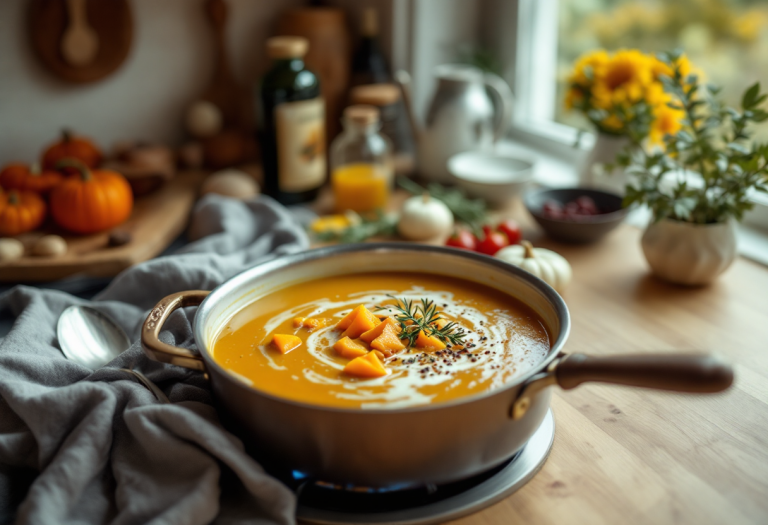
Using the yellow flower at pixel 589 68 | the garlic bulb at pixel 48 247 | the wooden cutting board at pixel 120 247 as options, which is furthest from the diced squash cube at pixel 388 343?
the yellow flower at pixel 589 68

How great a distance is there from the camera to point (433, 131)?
6.72 ft

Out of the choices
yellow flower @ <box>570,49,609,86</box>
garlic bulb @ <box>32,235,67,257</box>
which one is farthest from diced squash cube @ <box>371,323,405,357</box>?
yellow flower @ <box>570,49,609,86</box>

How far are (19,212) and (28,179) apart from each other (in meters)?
0.15

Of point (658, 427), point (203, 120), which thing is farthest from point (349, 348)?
point (203, 120)

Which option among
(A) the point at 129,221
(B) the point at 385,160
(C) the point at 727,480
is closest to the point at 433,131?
(B) the point at 385,160

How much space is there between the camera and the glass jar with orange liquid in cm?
188

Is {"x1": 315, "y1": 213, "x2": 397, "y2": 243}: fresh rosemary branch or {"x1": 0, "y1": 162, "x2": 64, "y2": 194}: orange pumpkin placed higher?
{"x1": 0, "y1": 162, "x2": 64, "y2": 194}: orange pumpkin

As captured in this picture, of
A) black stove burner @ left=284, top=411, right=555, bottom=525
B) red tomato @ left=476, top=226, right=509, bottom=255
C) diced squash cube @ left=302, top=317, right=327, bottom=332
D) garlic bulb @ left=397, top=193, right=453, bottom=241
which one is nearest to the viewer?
black stove burner @ left=284, top=411, right=555, bottom=525

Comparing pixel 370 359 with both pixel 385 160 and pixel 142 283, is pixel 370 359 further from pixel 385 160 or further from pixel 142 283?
pixel 385 160

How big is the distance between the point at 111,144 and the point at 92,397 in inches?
59.5

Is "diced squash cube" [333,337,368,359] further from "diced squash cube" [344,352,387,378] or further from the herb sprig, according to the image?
the herb sprig

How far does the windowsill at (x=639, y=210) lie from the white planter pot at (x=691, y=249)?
0.67 feet

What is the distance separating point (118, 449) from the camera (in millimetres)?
897

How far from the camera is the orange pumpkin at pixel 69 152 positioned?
76.8 inches
